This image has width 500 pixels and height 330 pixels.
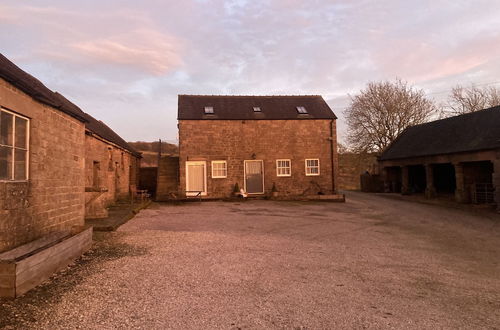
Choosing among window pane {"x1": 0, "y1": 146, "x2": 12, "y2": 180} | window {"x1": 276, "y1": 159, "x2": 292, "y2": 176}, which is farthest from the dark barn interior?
window pane {"x1": 0, "y1": 146, "x2": 12, "y2": 180}

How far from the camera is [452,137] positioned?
65.7 feet

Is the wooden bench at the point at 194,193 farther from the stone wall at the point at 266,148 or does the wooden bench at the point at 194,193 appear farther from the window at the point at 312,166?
the window at the point at 312,166

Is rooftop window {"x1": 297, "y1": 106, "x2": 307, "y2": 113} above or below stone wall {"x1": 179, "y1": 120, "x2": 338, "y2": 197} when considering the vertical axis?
above

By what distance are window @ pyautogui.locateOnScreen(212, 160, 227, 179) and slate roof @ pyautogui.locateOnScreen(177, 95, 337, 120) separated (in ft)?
8.91

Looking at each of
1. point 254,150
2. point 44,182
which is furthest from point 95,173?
point 254,150

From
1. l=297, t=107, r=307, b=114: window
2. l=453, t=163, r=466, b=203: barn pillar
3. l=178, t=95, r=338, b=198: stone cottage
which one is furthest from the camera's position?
l=297, t=107, r=307, b=114: window

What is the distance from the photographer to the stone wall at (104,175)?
418 inches

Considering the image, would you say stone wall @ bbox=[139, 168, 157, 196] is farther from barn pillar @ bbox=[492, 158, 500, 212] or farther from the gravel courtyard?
barn pillar @ bbox=[492, 158, 500, 212]

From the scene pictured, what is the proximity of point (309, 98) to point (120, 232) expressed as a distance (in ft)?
57.7

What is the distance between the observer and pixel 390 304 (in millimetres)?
4344

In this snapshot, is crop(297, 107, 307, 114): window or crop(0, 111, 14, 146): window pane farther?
crop(297, 107, 307, 114): window

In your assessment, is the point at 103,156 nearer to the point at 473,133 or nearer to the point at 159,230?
the point at 159,230

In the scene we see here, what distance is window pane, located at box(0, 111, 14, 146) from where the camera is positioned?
541 centimetres

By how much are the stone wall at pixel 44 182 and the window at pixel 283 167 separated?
511 inches
